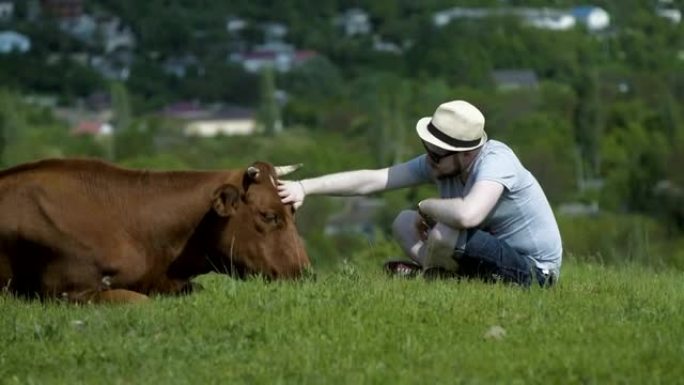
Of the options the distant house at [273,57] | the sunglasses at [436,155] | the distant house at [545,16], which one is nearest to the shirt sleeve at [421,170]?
the sunglasses at [436,155]

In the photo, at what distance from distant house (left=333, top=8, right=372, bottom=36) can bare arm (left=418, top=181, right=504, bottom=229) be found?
456 ft

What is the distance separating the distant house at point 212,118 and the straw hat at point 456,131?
87817 millimetres

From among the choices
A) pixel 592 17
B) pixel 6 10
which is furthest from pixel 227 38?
pixel 592 17

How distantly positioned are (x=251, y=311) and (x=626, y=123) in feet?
290

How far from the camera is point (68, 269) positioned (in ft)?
39.3

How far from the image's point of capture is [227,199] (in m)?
12.3

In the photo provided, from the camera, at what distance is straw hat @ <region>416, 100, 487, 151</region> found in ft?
39.6

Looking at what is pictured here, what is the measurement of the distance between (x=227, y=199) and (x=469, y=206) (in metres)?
1.39

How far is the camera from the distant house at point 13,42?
441 feet

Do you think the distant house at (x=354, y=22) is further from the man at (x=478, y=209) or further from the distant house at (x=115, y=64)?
the man at (x=478, y=209)

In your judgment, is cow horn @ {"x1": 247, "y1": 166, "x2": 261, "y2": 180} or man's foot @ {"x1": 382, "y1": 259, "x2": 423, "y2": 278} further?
man's foot @ {"x1": 382, "y1": 259, "x2": 423, "y2": 278}

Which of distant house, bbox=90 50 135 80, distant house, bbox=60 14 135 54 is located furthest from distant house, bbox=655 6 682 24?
distant house, bbox=60 14 135 54

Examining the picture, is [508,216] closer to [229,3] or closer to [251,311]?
[251,311]

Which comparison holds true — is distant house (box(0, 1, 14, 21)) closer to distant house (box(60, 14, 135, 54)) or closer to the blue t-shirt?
distant house (box(60, 14, 135, 54))
